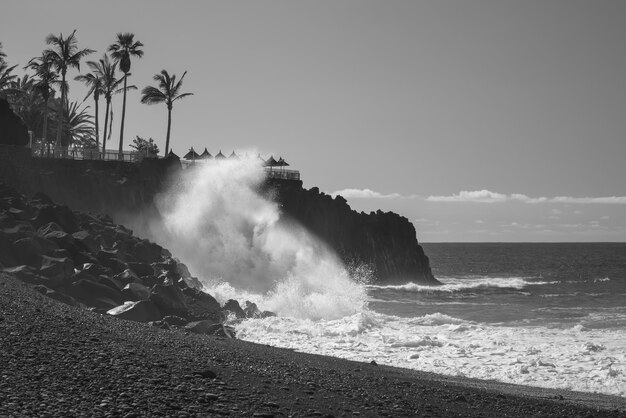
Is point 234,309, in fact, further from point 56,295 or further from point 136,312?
point 56,295

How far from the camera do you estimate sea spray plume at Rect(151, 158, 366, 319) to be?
42.7 meters

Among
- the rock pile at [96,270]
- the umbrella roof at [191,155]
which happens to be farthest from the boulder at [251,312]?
the umbrella roof at [191,155]

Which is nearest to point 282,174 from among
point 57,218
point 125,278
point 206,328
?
point 57,218

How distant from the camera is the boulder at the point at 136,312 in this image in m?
19.0

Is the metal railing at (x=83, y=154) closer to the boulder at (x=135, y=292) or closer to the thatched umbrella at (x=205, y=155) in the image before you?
the thatched umbrella at (x=205, y=155)

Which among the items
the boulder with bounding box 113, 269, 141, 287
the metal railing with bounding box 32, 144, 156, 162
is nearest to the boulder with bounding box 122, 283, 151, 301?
the boulder with bounding box 113, 269, 141, 287

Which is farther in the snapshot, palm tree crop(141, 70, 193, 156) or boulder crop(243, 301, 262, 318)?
palm tree crop(141, 70, 193, 156)

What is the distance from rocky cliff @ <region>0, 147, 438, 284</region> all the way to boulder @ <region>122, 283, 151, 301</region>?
1705cm

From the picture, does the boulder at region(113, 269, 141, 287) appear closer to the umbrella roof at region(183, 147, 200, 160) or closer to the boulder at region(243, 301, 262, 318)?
the boulder at region(243, 301, 262, 318)

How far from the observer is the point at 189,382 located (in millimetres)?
10430

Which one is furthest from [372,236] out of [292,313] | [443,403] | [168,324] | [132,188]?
[443,403]

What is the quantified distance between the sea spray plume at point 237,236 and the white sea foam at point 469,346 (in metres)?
14.4

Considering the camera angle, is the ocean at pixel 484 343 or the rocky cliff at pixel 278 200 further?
the rocky cliff at pixel 278 200

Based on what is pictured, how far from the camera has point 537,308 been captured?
36625 millimetres
